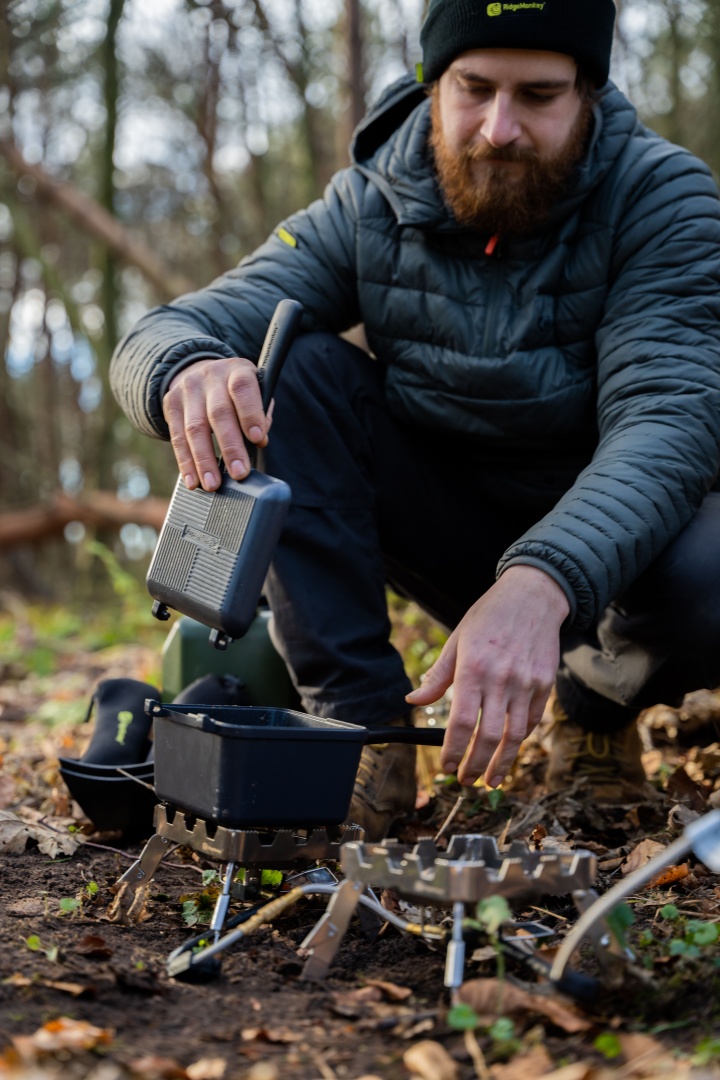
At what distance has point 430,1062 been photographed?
1.37 metres

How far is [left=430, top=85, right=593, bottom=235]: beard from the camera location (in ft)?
8.71

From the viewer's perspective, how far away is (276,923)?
2.03m

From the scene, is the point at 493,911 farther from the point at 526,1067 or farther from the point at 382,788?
the point at 382,788

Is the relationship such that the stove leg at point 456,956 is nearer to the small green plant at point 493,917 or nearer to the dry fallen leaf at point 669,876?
the small green plant at point 493,917

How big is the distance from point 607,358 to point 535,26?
0.81 m

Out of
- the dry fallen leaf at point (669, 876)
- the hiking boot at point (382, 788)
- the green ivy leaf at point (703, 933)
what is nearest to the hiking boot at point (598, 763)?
the hiking boot at point (382, 788)

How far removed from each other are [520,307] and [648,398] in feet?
1.68

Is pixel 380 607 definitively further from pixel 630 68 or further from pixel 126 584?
pixel 630 68

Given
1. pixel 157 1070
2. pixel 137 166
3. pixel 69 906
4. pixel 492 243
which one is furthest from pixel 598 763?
pixel 137 166

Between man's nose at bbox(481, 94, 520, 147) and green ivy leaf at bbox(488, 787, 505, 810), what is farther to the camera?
green ivy leaf at bbox(488, 787, 505, 810)

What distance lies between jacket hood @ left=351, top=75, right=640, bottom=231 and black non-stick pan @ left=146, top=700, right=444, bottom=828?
148 cm

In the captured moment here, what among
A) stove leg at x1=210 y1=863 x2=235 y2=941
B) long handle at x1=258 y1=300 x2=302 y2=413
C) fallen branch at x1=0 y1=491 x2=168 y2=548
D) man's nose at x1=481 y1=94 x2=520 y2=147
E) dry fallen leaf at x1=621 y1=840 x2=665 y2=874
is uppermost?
man's nose at x1=481 y1=94 x2=520 y2=147

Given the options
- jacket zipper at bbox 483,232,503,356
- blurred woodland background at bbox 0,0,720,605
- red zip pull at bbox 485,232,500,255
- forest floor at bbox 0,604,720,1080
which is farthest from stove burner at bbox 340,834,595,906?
blurred woodland background at bbox 0,0,720,605

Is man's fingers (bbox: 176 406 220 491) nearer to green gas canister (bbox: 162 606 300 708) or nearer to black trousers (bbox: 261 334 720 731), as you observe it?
black trousers (bbox: 261 334 720 731)
